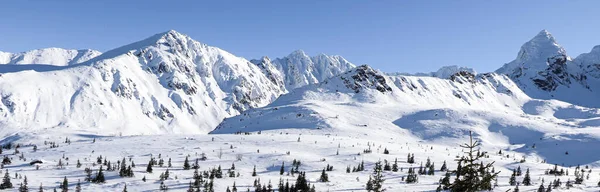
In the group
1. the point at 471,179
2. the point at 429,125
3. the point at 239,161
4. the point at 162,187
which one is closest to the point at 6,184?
the point at 162,187

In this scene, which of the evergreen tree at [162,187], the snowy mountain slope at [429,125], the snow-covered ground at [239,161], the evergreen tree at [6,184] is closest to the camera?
the evergreen tree at [6,184]

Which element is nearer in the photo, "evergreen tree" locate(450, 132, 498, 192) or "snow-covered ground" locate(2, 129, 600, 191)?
"evergreen tree" locate(450, 132, 498, 192)

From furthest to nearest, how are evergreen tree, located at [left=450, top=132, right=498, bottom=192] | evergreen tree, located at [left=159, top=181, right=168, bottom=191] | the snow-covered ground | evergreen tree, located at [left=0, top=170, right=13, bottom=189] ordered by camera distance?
the snow-covered ground < evergreen tree, located at [left=159, top=181, right=168, bottom=191] < evergreen tree, located at [left=0, top=170, right=13, bottom=189] < evergreen tree, located at [left=450, top=132, right=498, bottom=192]

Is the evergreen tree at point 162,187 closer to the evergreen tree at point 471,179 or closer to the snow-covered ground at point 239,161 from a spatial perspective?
the snow-covered ground at point 239,161

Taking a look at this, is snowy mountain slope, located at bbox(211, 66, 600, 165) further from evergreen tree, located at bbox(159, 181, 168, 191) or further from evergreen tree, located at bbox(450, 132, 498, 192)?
evergreen tree, located at bbox(450, 132, 498, 192)

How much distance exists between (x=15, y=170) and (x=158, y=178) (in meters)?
19.6

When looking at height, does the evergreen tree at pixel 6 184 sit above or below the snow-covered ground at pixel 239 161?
below

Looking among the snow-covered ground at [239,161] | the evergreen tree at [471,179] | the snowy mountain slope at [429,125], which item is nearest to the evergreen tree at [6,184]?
the snow-covered ground at [239,161]

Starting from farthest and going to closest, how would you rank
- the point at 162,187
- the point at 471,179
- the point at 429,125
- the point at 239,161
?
the point at 429,125
the point at 239,161
the point at 162,187
the point at 471,179

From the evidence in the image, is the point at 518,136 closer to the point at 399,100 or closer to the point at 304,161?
the point at 399,100

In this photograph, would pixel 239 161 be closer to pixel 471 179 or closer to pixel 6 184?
pixel 6 184

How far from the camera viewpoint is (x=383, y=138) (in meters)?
119

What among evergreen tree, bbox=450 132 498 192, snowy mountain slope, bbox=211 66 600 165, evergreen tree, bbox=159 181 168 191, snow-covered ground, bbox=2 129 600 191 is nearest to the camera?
evergreen tree, bbox=450 132 498 192

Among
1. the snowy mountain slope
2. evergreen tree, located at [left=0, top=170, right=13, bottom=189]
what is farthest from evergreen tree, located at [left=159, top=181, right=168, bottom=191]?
the snowy mountain slope
